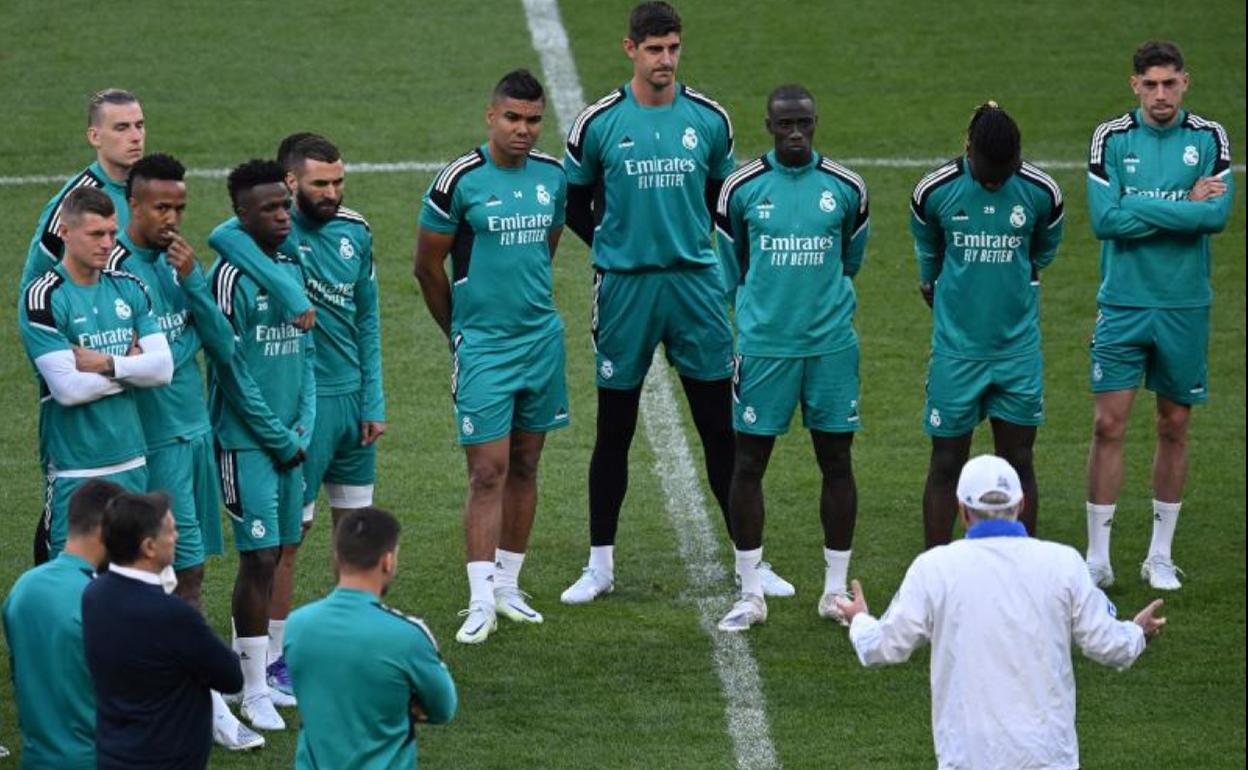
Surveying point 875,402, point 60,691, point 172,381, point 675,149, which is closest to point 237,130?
point 875,402

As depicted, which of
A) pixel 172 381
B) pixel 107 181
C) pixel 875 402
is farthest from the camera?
pixel 875 402

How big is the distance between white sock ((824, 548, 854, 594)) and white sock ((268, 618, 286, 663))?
2.39m

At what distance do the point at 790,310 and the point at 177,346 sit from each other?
264cm

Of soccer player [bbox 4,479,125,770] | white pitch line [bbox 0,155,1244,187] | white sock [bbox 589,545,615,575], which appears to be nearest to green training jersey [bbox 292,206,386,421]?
white sock [bbox 589,545,615,575]

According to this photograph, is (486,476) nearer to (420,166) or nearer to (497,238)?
(497,238)

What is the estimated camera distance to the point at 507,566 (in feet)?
32.6

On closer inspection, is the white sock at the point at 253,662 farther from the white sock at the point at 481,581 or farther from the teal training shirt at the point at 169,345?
the white sock at the point at 481,581

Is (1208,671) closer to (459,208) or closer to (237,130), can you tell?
A: (459,208)

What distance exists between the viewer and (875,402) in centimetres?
1269

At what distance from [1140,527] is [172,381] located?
5.14 metres

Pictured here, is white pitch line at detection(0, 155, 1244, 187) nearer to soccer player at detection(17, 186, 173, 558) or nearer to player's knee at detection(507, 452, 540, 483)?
player's knee at detection(507, 452, 540, 483)

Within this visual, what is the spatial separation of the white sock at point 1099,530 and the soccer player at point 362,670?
15.9 ft

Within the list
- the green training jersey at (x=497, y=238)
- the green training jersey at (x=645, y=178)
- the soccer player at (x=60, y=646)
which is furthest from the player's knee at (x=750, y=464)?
the soccer player at (x=60, y=646)

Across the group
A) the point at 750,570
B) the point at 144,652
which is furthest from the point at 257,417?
the point at 750,570
